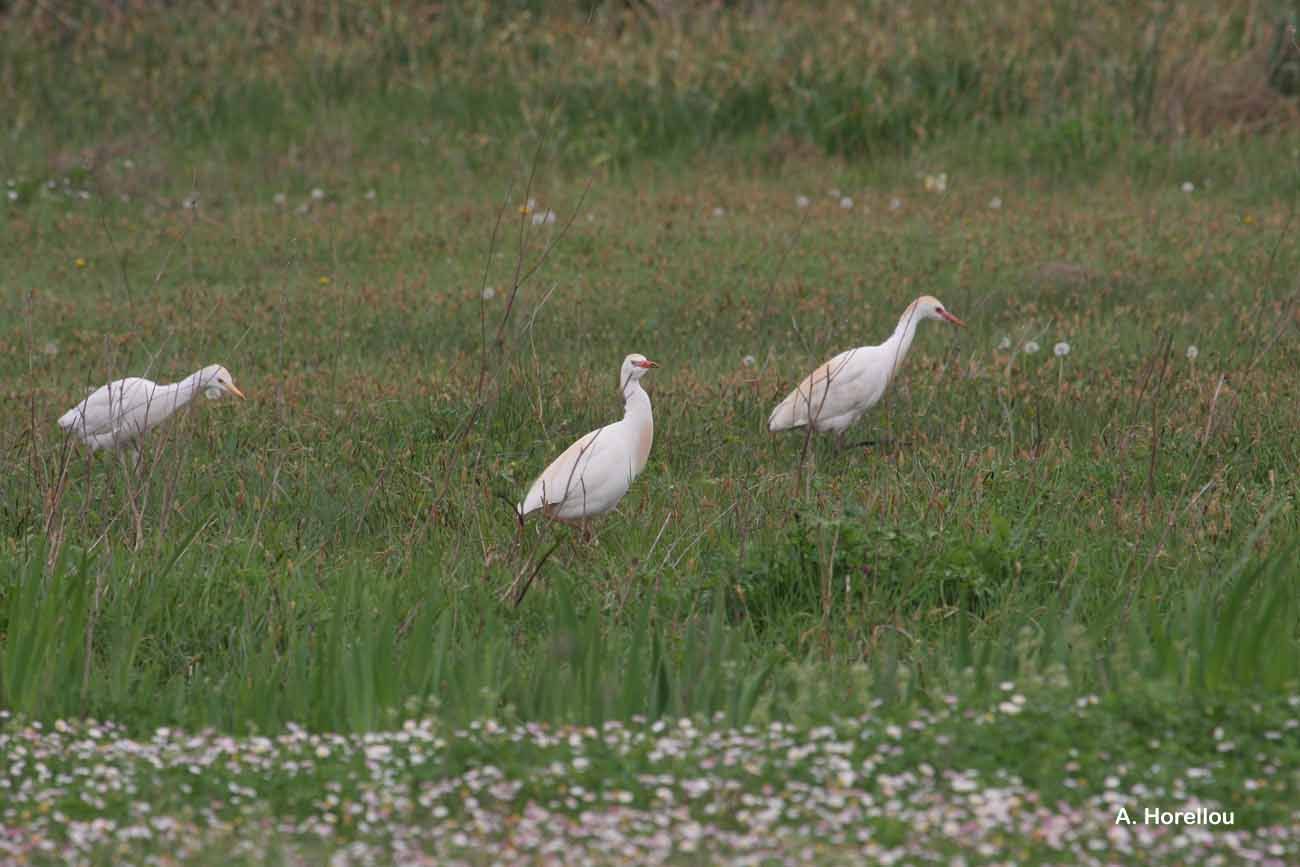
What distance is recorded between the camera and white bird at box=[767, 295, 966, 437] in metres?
7.64

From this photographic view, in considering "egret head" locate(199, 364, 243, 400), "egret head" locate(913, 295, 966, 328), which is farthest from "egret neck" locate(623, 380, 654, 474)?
"egret head" locate(913, 295, 966, 328)

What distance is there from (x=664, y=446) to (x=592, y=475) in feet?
4.81

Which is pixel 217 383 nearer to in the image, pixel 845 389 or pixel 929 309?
pixel 845 389

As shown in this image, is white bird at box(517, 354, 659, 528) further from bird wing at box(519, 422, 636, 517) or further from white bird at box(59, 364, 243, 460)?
white bird at box(59, 364, 243, 460)

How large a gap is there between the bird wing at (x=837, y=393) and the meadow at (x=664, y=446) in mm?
225

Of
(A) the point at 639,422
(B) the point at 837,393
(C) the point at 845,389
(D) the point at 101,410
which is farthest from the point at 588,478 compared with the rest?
(D) the point at 101,410

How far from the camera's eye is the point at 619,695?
14.5ft

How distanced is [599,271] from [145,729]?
8034 millimetres

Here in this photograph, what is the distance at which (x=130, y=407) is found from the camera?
24.7 ft

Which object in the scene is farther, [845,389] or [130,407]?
[845,389]

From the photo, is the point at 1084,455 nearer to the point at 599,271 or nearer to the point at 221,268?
the point at 599,271

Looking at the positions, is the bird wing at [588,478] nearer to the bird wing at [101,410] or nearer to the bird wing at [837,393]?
the bird wing at [837,393]

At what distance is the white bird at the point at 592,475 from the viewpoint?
635cm

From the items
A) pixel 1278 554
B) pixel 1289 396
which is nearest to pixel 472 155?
pixel 1289 396
